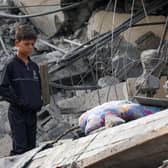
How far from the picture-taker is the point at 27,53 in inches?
214

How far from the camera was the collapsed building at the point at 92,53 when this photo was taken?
25.1 ft

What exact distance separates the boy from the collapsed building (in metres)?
0.89

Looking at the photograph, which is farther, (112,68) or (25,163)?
(112,68)

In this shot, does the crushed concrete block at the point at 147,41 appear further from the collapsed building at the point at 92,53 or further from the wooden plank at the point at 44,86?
the wooden plank at the point at 44,86

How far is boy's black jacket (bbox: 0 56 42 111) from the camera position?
17.6ft

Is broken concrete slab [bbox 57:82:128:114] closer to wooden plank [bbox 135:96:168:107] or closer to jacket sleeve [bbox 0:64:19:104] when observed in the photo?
jacket sleeve [bbox 0:64:19:104]

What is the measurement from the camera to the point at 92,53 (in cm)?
949

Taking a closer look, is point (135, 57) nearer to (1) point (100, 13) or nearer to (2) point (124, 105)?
(1) point (100, 13)

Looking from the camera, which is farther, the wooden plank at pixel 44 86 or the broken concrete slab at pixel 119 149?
the wooden plank at pixel 44 86

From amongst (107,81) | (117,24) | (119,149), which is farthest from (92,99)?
(119,149)

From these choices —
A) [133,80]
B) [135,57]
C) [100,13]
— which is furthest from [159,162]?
[100,13]

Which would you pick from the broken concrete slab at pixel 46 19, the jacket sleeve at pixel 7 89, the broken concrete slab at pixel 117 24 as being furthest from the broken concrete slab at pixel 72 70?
the jacket sleeve at pixel 7 89

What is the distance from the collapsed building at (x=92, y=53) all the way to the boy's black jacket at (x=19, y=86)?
3.10ft

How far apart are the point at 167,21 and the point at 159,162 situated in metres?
4.94
